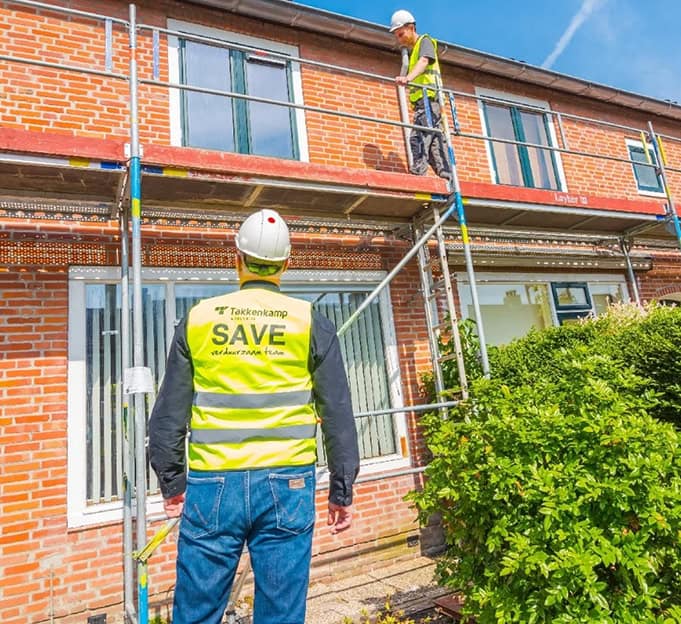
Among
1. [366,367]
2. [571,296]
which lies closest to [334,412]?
[366,367]

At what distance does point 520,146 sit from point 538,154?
0.38 m

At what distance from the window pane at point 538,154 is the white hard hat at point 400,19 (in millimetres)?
2972

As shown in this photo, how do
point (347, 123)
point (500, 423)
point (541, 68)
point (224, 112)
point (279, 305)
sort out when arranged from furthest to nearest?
point (541, 68), point (347, 123), point (224, 112), point (500, 423), point (279, 305)

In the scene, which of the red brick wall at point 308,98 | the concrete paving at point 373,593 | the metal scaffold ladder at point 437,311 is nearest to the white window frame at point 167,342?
the metal scaffold ladder at point 437,311

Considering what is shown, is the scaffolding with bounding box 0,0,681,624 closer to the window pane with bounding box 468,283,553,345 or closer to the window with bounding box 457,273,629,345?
the window with bounding box 457,273,629,345

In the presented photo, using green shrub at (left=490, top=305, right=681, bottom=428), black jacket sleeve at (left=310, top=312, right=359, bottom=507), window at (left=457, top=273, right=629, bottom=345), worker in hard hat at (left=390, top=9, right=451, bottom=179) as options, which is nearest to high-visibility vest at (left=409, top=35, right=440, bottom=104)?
worker in hard hat at (left=390, top=9, right=451, bottom=179)

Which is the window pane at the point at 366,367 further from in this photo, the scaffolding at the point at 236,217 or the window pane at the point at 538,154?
the window pane at the point at 538,154

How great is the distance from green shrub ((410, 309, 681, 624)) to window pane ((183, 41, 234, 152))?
14.0 feet

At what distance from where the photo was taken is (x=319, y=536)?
503cm

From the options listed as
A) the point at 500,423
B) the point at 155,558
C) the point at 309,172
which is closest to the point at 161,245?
the point at 309,172

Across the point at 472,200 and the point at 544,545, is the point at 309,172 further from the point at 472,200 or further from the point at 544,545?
the point at 544,545

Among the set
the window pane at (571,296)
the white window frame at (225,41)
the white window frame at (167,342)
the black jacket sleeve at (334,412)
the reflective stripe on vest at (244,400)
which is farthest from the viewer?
the window pane at (571,296)

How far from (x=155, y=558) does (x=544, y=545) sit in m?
3.33

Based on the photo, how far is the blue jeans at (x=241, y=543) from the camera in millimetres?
1860
